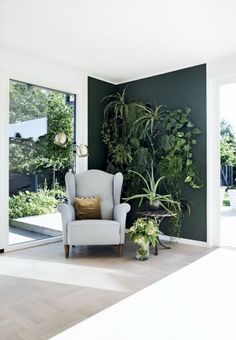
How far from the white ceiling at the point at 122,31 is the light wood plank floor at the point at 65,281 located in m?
2.61

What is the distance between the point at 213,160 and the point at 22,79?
9.49 ft

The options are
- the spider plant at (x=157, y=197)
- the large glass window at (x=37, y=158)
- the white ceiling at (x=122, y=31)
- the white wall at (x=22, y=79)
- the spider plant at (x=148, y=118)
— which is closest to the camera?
the white ceiling at (x=122, y=31)

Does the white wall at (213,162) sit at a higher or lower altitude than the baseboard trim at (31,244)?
higher

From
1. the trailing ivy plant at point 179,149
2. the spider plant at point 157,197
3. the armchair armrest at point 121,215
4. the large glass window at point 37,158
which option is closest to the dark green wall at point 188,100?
the trailing ivy plant at point 179,149

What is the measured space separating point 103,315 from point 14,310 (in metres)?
0.70

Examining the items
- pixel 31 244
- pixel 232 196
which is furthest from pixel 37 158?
pixel 232 196

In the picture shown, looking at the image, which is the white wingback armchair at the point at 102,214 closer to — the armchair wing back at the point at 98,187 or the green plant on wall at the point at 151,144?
the armchair wing back at the point at 98,187

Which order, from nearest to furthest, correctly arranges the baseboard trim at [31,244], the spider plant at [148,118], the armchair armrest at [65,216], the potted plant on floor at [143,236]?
1. the potted plant on floor at [143,236]
2. the armchair armrest at [65,216]
3. the baseboard trim at [31,244]
4. the spider plant at [148,118]

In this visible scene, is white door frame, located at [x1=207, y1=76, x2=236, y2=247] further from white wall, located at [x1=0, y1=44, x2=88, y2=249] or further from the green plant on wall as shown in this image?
white wall, located at [x1=0, y1=44, x2=88, y2=249]

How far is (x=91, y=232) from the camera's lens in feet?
12.1

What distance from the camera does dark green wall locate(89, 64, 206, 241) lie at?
170 inches

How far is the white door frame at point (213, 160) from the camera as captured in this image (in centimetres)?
428

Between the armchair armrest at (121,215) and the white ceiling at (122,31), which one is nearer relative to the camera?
the white ceiling at (122,31)

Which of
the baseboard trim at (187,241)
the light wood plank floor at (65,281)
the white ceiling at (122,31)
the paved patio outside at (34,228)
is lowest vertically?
the light wood plank floor at (65,281)
